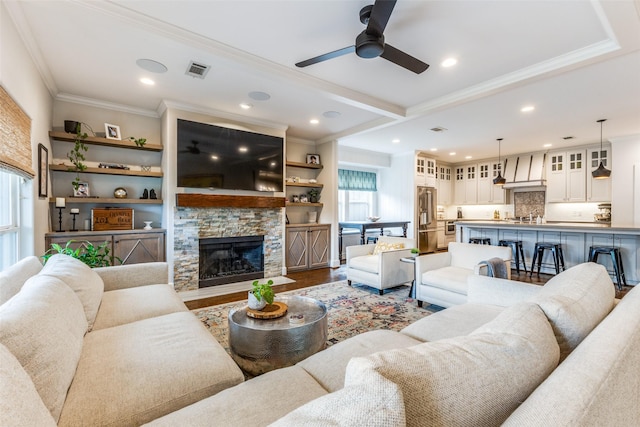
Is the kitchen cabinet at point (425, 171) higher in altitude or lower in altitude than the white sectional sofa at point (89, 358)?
higher

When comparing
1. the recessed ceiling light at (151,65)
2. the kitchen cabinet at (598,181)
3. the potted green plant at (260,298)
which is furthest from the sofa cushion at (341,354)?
the kitchen cabinet at (598,181)

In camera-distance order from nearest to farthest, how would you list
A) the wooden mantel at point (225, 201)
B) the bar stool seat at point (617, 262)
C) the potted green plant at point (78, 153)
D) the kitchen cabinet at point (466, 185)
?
the potted green plant at point (78, 153) → the wooden mantel at point (225, 201) → the bar stool seat at point (617, 262) → the kitchen cabinet at point (466, 185)

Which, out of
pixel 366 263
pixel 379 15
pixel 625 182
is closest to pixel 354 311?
pixel 366 263

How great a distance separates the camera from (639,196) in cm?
568

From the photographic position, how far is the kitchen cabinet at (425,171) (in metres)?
7.64

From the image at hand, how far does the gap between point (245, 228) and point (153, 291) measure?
2447 mm

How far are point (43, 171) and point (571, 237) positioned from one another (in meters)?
7.81

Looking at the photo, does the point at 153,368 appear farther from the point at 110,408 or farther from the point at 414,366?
the point at 414,366

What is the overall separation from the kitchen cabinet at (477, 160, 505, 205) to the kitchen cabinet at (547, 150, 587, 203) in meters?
1.11

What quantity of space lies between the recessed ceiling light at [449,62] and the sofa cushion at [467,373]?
9.79ft

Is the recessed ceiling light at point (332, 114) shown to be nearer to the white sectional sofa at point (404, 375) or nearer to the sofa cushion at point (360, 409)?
the white sectional sofa at point (404, 375)

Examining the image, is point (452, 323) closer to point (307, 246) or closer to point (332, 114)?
point (332, 114)

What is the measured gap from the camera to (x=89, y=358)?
1.45m

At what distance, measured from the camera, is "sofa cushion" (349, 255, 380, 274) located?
4086mm
